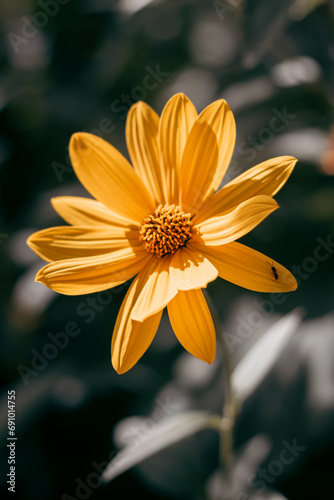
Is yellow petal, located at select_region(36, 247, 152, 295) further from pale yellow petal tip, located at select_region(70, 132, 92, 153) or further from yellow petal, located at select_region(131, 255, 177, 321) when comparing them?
pale yellow petal tip, located at select_region(70, 132, 92, 153)

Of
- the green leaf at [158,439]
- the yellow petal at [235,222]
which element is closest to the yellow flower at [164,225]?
the yellow petal at [235,222]

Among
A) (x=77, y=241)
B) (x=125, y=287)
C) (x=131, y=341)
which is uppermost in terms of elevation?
(x=77, y=241)

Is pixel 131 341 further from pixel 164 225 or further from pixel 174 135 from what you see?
pixel 174 135

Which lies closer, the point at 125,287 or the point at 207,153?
the point at 207,153

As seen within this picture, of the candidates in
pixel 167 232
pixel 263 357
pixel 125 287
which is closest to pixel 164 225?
pixel 167 232

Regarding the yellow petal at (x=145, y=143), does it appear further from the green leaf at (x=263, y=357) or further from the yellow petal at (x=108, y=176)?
the green leaf at (x=263, y=357)

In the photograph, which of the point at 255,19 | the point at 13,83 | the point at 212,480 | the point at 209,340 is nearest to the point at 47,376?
the point at 212,480
